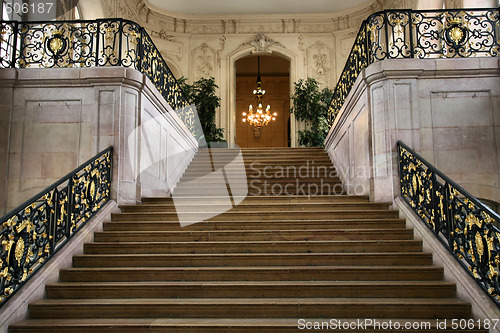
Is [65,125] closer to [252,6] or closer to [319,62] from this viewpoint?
[252,6]

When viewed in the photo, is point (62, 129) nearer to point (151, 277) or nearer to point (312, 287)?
point (151, 277)

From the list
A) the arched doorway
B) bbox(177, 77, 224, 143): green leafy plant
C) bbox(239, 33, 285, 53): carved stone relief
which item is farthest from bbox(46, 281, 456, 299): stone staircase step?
the arched doorway

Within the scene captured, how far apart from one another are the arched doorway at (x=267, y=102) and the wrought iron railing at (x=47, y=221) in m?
15.0

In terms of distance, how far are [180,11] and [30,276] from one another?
13224mm

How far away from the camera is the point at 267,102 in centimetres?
→ 2142

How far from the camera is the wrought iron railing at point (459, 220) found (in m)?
3.75

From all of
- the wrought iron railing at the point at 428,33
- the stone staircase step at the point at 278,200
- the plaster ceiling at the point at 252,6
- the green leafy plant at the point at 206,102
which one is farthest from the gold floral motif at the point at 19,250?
the plaster ceiling at the point at 252,6

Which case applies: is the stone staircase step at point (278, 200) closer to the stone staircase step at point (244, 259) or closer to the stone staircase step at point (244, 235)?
the stone staircase step at point (244, 235)

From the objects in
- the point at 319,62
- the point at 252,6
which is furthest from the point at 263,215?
the point at 252,6

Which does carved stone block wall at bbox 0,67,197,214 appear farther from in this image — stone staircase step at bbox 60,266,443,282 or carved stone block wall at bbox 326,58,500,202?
carved stone block wall at bbox 326,58,500,202

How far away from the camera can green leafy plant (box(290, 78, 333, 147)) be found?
1441 centimetres

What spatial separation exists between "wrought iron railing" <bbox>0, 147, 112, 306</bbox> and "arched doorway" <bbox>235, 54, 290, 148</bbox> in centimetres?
1497

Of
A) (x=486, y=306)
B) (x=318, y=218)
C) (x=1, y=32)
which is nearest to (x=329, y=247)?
(x=318, y=218)

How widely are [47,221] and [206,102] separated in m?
10.2
